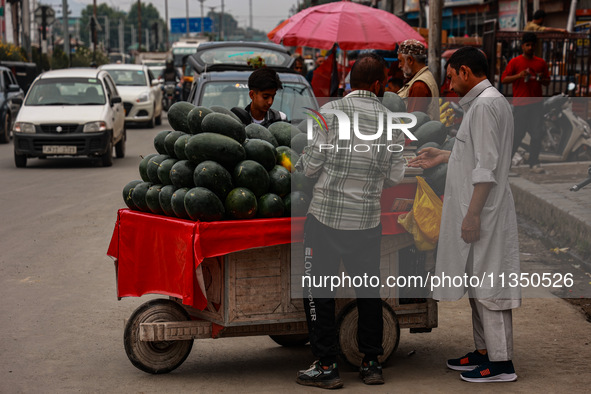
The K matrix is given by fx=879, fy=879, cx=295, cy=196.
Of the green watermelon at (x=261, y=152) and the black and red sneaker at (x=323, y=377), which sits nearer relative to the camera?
the black and red sneaker at (x=323, y=377)

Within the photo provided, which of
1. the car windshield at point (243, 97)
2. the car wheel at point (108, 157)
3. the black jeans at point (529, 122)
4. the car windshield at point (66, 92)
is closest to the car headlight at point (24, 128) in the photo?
the car windshield at point (66, 92)

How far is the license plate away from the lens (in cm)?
1695

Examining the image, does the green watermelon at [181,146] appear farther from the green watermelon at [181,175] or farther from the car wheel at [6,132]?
the car wheel at [6,132]

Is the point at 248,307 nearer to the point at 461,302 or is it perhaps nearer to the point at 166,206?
the point at 166,206

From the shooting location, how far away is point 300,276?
516 cm

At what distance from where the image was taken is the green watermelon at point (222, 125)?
531 cm

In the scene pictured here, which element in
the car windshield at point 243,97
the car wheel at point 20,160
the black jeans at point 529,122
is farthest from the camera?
the car wheel at point 20,160

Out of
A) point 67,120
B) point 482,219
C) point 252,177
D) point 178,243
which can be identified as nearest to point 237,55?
point 67,120

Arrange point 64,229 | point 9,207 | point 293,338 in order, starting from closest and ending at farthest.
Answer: point 293,338 → point 64,229 → point 9,207

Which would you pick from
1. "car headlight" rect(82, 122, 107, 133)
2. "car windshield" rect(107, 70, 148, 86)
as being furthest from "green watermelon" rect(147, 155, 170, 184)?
"car windshield" rect(107, 70, 148, 86)

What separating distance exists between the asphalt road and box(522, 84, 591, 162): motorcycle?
8.45 metres

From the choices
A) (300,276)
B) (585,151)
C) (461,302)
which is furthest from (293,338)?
(585,151)

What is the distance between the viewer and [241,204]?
503 cm

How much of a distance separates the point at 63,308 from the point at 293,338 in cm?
207
